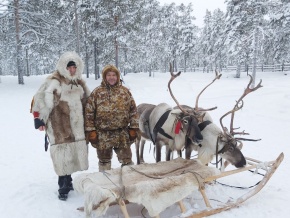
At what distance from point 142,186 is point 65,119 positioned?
61.2 inches

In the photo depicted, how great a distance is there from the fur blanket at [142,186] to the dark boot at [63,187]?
0.80m

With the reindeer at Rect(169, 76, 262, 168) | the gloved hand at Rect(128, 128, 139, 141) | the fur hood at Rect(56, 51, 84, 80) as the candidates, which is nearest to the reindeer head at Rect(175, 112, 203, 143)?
the reindeer at Rect(169, 76, 262, 168)

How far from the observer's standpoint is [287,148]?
6.85 metres

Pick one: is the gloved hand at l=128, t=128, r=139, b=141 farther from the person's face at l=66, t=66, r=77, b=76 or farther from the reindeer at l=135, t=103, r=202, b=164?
the person's face at l=66, t=66, r=77, b=76

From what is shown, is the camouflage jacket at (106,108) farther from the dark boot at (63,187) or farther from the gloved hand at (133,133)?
the dark boot at (63,187)

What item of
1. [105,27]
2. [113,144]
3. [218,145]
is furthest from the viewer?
[105,27]

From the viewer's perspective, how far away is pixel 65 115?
12.5ft

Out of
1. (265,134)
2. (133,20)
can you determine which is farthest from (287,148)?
(133,20)

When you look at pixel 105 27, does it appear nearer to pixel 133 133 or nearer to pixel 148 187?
pixel 133 133

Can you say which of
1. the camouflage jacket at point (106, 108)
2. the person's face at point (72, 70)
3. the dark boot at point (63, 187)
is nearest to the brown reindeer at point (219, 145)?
the camouflage jacket at point (106, 108)

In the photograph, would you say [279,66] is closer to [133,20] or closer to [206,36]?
[206,36]

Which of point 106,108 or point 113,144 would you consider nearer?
point 106,108

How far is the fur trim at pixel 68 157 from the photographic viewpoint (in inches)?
151

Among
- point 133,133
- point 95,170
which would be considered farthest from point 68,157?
point 95,170
